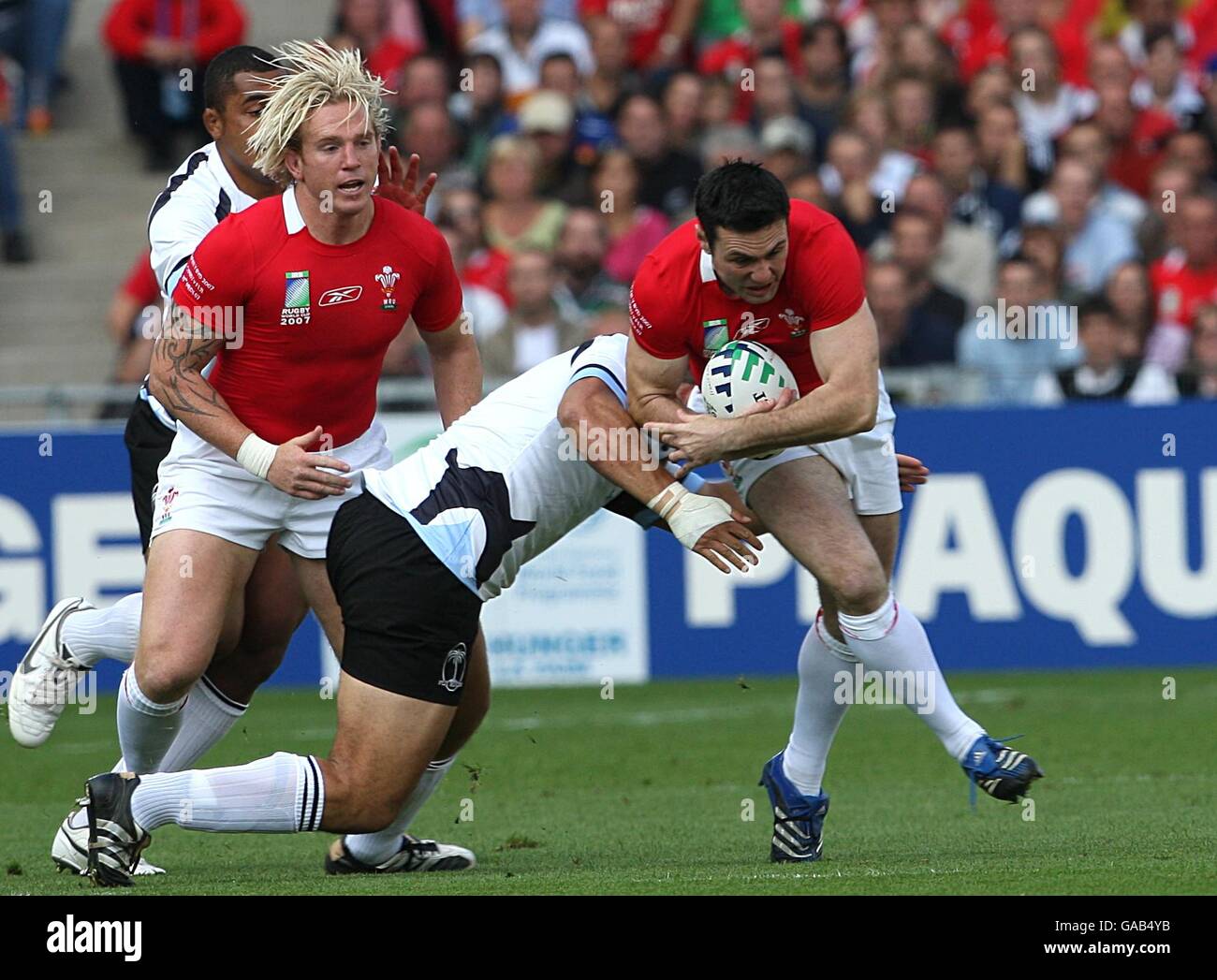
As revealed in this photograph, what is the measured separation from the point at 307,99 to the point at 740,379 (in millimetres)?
1635

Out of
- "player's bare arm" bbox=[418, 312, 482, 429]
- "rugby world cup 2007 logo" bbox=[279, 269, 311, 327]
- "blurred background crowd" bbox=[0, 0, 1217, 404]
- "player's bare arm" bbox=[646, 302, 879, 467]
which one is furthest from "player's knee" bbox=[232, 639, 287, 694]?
"blurred background crowd" bbox=[0, 0, 1217, 404]

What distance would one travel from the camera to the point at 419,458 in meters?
6.71

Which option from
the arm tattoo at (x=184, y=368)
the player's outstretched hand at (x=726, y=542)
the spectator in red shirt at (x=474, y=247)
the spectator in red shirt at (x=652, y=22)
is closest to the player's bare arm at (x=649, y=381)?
the player's outstretched hand at (x=726, y=542)

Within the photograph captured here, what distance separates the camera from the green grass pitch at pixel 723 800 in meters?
6.43

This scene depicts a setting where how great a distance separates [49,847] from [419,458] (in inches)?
91.4

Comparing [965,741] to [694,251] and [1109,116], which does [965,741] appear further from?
[1109,116]

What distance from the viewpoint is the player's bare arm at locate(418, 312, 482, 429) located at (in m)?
7.48

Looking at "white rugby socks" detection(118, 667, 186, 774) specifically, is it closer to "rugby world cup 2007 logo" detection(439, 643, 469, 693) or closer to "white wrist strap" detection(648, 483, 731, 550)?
"rugby world cup 2007 logo" detection(439, 643, 469, 693)

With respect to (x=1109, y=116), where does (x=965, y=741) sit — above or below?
below

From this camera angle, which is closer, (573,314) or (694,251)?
(694,251)

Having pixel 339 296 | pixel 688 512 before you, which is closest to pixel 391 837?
pixel 688 512

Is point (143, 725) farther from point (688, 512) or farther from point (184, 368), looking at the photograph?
point (688, 512)

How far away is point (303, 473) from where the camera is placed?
6.79 metres
